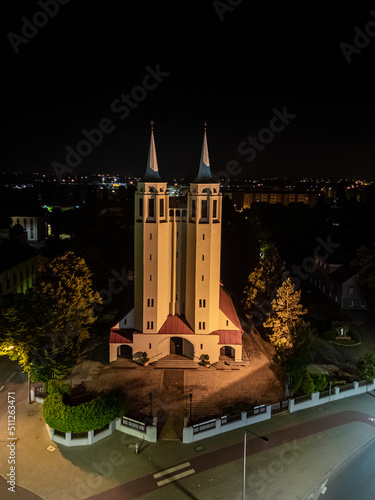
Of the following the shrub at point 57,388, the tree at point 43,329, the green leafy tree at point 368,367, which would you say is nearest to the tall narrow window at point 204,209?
the tree at point 43,329

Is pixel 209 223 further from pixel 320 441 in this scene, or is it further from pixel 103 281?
pixel 103 281

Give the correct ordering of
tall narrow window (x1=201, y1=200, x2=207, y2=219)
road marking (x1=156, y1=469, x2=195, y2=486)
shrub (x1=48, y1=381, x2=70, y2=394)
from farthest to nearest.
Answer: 1. tall narrow window (x1=201, y1=200, x2=207, y2=219)
2. shrub (x1=48, y1=381, x2=70, y2=394)
3. road marking (x1=156, y1=469, x2=195, y2=486)

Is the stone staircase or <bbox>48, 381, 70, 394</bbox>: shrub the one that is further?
the stone staircase

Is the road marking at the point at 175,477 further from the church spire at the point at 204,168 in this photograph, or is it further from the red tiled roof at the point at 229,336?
the church spire at the point at 204,168

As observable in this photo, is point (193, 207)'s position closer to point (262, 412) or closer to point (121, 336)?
point (121, 336)

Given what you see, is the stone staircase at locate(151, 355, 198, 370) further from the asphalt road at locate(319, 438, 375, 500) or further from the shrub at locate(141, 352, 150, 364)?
the asphalt road at locate(319, 438, 375, 500)

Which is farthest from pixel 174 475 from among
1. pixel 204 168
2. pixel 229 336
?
pixel 204 168

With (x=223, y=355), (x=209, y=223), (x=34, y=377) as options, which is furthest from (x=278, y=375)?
(x=34, y=377)

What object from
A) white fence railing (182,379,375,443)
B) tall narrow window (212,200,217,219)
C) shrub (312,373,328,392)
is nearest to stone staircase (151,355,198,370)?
white fence railing (182,379,375,443)
